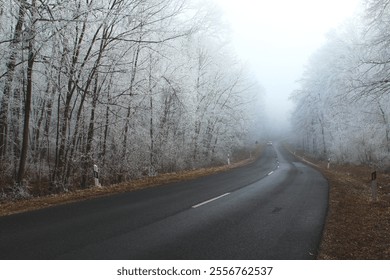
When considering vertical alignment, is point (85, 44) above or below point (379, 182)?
above

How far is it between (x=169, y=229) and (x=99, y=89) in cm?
1007

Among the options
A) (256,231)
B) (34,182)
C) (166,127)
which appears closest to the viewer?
(256,231)

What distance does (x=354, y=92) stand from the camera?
45.8 feet

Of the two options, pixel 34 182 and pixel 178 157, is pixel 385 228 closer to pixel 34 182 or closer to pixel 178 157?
pixel 34 182

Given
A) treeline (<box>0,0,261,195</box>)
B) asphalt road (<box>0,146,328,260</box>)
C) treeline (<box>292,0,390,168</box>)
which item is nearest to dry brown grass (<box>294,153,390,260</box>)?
asphalt road (<box>0,146,328,260</box>)

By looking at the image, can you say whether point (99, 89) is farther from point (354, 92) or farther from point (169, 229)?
point (354, 92)

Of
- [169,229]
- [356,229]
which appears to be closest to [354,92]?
[356,229]

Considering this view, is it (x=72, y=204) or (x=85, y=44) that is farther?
(x=85, y=44)

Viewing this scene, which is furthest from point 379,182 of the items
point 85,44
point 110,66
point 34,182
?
point 34,182

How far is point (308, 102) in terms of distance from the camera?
1791 inches

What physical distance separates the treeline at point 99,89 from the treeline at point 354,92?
24.6 feet

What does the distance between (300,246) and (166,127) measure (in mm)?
16199

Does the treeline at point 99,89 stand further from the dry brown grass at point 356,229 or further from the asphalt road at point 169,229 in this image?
the dry brown grass at point 356,229

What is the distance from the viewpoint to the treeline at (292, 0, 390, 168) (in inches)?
501
